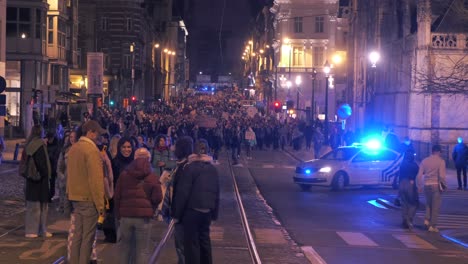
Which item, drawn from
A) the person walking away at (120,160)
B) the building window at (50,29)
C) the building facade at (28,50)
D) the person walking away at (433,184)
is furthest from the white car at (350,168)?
the building window at (50,29)

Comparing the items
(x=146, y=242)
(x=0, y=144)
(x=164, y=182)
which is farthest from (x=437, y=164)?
(x=0, y=144)

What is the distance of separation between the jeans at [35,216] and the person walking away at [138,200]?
15.9 ft

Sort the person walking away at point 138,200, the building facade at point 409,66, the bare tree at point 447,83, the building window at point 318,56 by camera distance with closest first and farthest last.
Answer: the person walking away at point 138,200
the bare tree at point 447,83
the building facade at point 409,66
the building window at point 318,56

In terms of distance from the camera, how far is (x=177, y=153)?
1038 cm

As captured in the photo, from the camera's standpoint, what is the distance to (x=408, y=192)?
740 inches

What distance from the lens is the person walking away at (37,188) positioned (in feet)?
46.6

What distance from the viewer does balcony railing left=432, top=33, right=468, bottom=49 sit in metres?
39.4

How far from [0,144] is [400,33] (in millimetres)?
23174

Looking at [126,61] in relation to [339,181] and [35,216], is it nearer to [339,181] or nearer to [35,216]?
[339,181]

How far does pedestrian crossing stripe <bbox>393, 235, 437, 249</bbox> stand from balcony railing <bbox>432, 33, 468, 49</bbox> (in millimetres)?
23476

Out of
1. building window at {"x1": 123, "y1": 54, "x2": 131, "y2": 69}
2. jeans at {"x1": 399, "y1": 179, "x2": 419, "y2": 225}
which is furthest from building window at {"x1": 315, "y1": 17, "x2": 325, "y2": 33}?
jeans at {"x1": 399, "y1": 179, "x2": 419, "y2": 225}

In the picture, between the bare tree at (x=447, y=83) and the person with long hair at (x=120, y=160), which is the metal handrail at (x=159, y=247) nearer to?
the person with long hair at (x=120, y=160)

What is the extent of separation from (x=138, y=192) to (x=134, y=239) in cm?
60

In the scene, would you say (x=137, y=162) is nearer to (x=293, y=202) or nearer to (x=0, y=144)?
(x=293, y=202)
